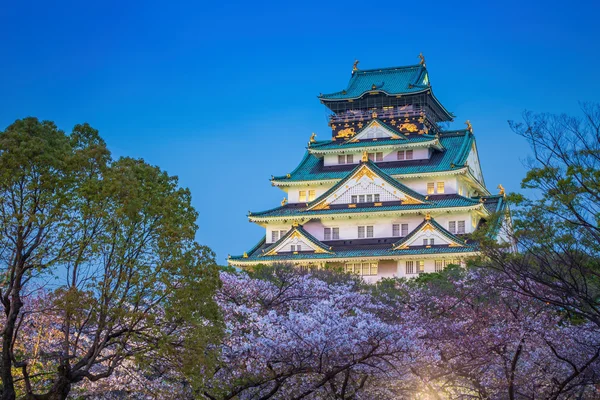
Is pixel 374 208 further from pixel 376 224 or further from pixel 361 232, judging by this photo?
pixel 361 232

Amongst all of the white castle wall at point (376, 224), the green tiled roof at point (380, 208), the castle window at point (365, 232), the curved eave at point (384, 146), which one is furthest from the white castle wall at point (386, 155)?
the castle window at point (365, 232)

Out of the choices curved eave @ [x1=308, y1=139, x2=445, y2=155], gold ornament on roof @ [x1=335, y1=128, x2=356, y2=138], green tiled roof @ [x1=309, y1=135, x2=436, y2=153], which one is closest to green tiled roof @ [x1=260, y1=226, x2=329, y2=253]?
curved eave @ [x1=308, y1=139, x2=445, y2=155]

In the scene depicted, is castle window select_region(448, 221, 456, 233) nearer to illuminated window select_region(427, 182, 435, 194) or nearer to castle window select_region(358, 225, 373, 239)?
illuminated window select_region(427, 182, 435, 194)

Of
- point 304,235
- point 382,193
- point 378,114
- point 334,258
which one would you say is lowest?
point 334,258

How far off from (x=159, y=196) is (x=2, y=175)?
14.3 ft

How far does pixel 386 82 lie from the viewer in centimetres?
8275

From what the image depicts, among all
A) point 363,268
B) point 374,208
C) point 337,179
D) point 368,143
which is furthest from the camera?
point 368,143

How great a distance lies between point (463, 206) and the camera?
68.5 metres

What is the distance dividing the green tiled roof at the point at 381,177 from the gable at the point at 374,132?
487 cm

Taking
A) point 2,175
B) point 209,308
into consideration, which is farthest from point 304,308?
point 2,175

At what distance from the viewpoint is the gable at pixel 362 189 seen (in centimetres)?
7156

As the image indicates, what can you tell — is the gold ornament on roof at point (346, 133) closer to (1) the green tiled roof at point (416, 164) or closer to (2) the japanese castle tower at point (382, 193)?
(2) the japanese castle tower at point (382, 193)

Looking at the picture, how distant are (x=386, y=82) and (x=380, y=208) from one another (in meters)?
16.5

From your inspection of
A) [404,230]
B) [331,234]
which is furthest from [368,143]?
[404,230]
